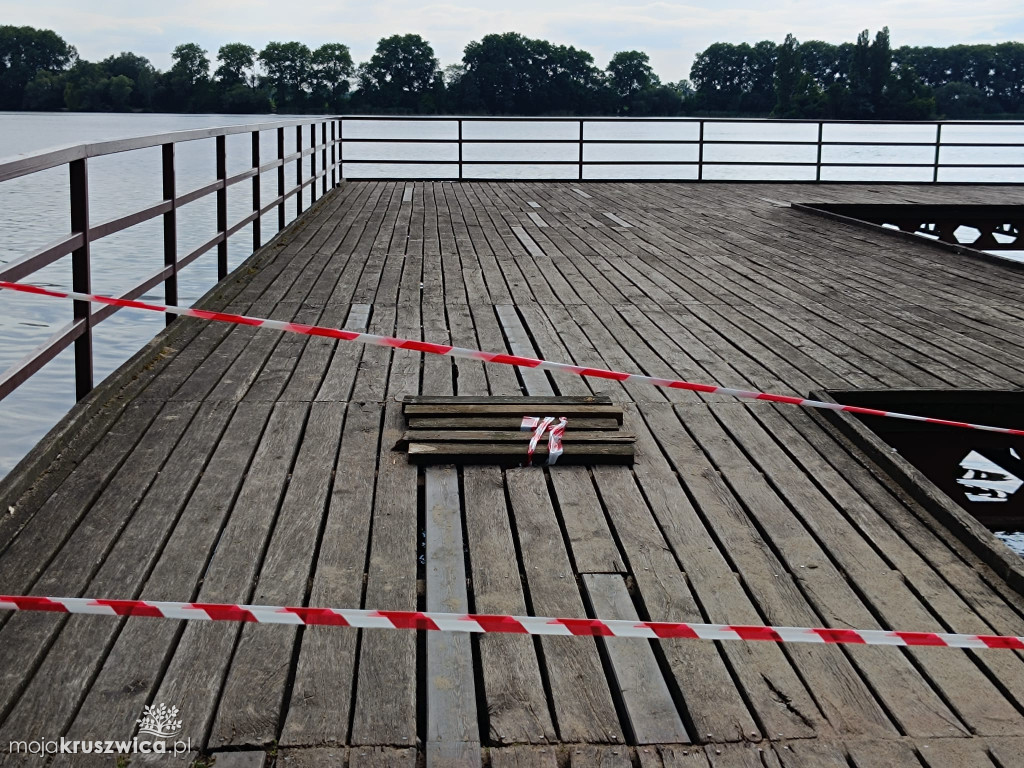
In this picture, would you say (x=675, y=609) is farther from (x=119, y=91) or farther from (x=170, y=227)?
(x=119, y=91)

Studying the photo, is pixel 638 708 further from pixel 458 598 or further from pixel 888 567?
pixel 888 567

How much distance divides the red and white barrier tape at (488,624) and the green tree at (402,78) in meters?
50.4

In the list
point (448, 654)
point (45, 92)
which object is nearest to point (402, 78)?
point (45, 92)

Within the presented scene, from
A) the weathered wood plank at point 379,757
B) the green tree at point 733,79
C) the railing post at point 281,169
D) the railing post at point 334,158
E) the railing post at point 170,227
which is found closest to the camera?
the weathered wood plank at point 379,757

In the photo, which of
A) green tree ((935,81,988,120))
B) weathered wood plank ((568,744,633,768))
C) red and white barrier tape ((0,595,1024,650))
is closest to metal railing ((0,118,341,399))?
red and white barrier tape ((0,595,1024,650))

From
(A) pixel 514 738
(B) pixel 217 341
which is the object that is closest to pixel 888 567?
(A) pixel 514 738

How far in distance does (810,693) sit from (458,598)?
951mm

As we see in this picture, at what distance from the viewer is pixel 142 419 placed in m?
4.65

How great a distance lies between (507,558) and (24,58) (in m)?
52.6

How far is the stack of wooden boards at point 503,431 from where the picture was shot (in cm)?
423

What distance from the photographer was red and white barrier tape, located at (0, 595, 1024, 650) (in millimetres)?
2395

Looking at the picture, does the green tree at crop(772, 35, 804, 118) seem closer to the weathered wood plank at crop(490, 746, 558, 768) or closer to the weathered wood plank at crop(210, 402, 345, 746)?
the weathered wood plank at crop(210, 402, 345, 746)

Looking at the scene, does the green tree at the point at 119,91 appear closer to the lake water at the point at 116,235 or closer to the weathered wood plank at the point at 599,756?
the lake water at the point at 116,235

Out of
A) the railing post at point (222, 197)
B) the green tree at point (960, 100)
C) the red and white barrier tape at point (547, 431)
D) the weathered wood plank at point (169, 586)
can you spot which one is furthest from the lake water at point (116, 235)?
the green tree at point (960, 100)
